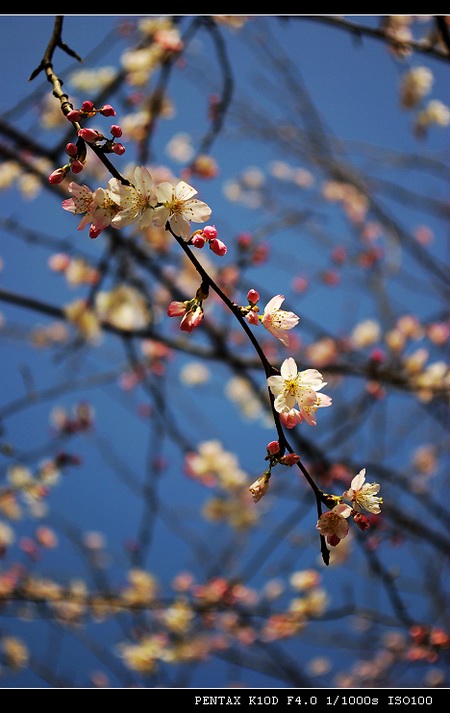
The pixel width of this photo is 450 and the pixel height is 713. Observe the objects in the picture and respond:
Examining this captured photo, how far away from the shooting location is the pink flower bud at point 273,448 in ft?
2.80

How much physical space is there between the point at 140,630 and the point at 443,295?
3.02 meters

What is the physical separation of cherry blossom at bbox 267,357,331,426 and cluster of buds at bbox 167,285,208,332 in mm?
168

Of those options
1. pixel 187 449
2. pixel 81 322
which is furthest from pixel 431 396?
pixel 81 322

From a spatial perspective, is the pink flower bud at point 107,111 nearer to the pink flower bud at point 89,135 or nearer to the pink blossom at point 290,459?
the pink flower bud at point 89,135

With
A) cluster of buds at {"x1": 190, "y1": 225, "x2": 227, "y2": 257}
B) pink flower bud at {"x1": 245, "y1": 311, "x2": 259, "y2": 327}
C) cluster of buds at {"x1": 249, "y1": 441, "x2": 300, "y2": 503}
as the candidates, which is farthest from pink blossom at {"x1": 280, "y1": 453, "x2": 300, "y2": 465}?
cluster of buds at {"x1": 190, "y1": 225, "x2": 227, "y2": 257}

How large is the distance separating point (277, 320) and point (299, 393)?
14 cm

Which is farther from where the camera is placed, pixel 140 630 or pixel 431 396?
pixel 140 630

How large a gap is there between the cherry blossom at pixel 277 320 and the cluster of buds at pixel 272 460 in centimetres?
18

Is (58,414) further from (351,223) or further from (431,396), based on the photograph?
(351,223)

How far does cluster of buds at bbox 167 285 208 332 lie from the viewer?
88 centimetres

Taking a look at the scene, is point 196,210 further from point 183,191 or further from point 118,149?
point 118,149
